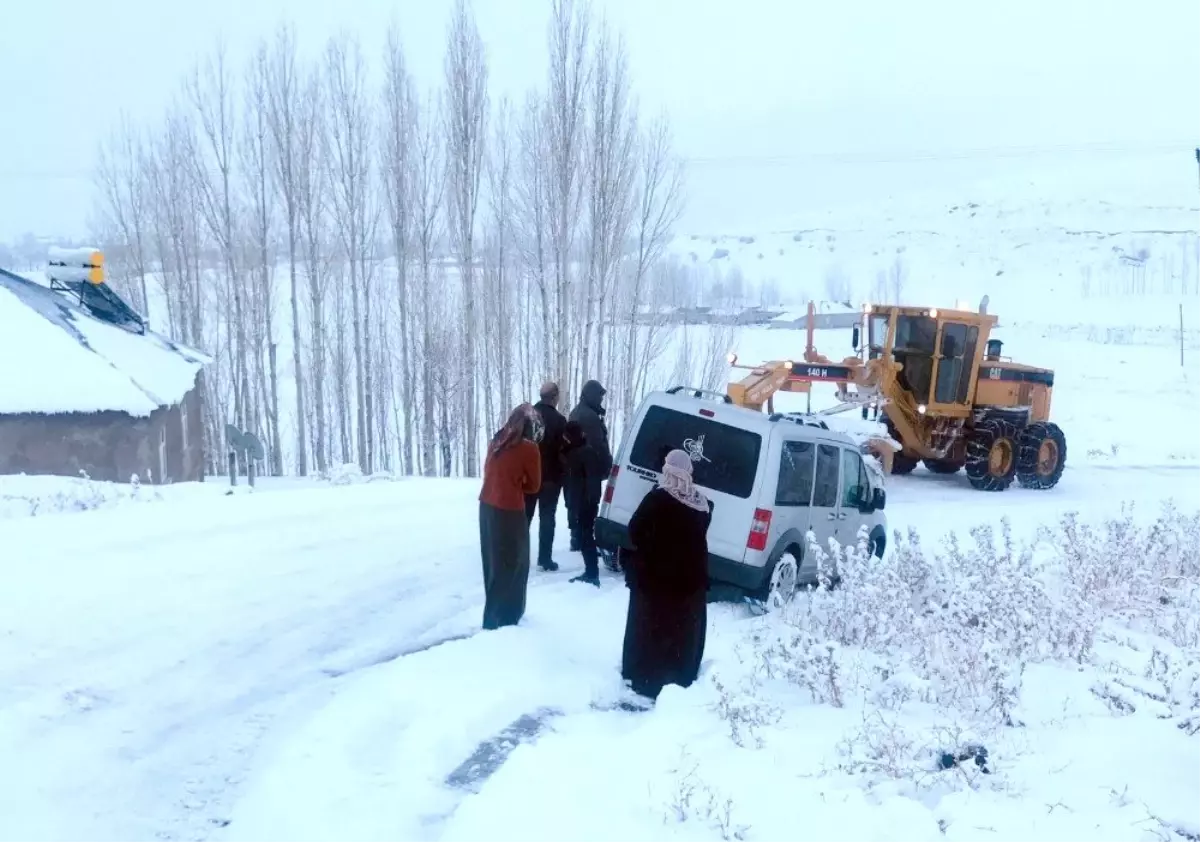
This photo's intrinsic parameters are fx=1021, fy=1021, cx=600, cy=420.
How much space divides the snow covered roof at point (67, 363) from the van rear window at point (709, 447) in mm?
16024

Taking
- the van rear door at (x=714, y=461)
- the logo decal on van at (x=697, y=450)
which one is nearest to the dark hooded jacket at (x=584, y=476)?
the van rear door at (x=714, y=461)

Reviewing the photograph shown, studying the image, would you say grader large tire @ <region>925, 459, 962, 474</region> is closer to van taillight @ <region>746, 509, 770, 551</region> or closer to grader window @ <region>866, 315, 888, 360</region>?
grader window @ <region>866, 315, 888, 360</region>

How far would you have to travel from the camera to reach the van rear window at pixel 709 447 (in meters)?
9.23

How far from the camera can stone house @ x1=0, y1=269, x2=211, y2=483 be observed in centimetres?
2059

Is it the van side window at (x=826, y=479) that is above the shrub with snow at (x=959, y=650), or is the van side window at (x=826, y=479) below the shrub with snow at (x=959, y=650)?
above

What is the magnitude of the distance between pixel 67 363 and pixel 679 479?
762 inches

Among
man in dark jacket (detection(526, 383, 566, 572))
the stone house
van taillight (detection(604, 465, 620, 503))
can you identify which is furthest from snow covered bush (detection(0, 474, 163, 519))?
the stone house

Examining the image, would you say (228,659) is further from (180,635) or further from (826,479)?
(826,479)

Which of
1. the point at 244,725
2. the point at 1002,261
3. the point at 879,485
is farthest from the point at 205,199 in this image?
the point at 1002,261

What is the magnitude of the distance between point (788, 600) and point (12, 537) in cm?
742

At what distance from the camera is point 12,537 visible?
9859 mm

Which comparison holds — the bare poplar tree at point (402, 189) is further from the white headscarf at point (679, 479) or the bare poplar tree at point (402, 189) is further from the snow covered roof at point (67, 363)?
the white headscarf at point (679, 479)

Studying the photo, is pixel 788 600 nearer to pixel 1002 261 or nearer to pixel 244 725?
pixel 244 725

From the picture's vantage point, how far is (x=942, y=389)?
18641 millimetres
